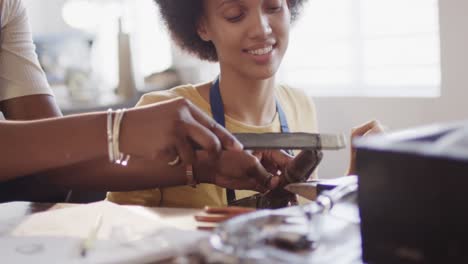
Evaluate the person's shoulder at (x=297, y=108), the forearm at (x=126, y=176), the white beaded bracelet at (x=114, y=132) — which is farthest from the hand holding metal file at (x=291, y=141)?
the person's shoulder at (x=297, y=108)

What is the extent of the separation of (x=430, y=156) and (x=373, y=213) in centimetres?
8

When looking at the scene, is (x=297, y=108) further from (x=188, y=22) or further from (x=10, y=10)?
(x=10, y=10)

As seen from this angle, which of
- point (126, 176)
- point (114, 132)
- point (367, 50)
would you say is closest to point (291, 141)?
point (114, 132)

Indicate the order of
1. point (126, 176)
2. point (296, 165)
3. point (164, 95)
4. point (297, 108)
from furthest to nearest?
point (297, 108) < point (164, 95) < point (126, 176) < point (296, 165)

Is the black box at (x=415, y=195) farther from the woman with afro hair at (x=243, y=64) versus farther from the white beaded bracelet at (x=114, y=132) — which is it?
the woman with afro hair at (x=243, y=64)

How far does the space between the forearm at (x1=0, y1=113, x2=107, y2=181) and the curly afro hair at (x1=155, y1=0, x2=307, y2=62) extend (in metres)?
0.63

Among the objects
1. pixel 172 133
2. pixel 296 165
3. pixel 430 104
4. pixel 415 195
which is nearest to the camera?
pixel 415 195

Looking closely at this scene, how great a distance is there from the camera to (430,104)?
2320mm

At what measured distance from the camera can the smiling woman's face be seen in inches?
47.0

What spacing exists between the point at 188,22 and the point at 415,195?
100 centimetres

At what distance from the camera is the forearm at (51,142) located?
76 cm

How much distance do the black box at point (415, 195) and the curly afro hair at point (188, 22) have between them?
88cm

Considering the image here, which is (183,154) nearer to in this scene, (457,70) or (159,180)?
(159,180)

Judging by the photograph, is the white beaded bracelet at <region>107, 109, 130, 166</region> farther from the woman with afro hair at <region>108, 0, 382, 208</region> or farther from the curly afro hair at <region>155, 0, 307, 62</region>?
the curly afro hair at <region>155, 0, 307, 62</region>
